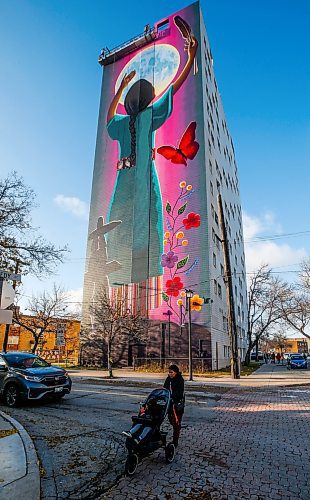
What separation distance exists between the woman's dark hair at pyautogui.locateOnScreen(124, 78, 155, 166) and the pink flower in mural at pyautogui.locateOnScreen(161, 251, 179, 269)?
39.0ft

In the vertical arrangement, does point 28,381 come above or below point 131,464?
above

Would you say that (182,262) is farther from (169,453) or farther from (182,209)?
(169,453)

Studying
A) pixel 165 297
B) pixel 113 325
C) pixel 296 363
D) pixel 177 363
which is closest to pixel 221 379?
pixel 177 363

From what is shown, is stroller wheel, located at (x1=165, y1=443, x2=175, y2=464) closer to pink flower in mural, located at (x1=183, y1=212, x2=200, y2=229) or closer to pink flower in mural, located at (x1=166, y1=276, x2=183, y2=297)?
pink flower in mural, located at (x1=166, y1=276, x2=183, y2=297)

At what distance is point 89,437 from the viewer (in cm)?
660

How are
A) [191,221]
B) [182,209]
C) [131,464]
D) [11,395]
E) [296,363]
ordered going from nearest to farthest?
[131,464] → [11,395] → [191,221] → [182,209] → [296,363]

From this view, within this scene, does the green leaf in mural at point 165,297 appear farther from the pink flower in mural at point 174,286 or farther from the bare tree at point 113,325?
the bare tree at point 113,325

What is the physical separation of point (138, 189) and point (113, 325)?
14.2 metres

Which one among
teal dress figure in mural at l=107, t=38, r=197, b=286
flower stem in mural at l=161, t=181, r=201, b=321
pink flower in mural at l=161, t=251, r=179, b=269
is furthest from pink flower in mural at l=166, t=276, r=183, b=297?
teal dress figure in mural at l=107, t=38, r=197, b=286

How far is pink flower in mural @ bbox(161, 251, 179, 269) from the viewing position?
29891 millimetres

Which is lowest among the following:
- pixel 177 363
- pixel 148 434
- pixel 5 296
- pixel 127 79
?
pixel 177 363

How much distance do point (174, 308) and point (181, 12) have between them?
33.9m

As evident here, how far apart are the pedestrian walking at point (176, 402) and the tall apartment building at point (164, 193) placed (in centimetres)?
2066

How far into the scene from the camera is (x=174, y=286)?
29.2 m
